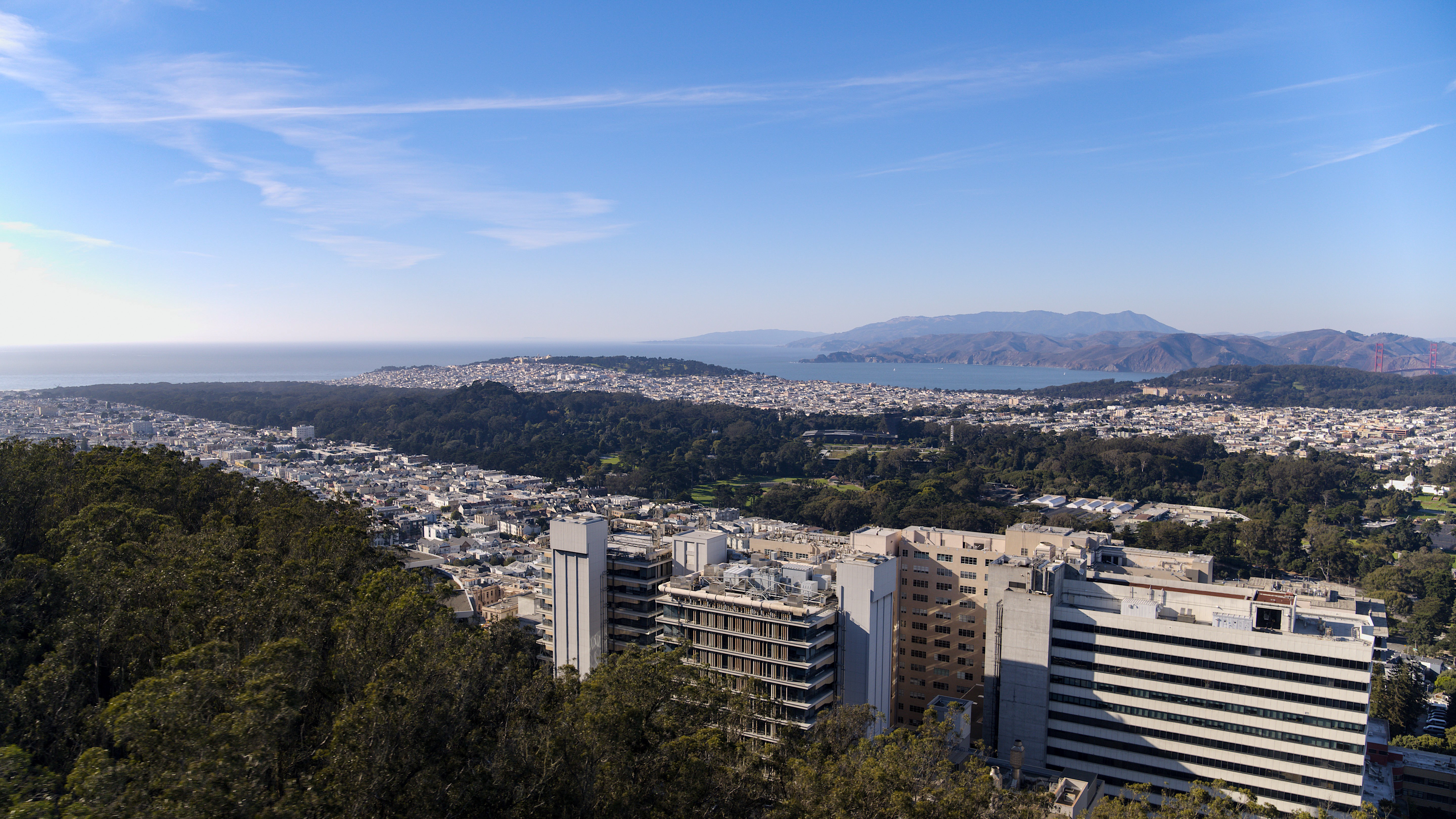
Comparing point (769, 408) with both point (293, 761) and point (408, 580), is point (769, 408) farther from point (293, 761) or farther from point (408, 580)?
point (293, 761)

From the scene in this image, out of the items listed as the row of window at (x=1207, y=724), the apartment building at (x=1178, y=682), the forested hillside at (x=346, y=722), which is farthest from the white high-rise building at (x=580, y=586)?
the row of window at (x=1207, y=724)

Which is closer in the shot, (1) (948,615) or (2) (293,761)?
(2) (293,761)

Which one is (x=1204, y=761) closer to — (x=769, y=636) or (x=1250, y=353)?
(x=769, y=636)

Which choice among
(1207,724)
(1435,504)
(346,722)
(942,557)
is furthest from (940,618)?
(1435,504)

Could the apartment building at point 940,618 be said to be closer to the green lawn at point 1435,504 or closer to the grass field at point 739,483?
the grass field at point 739,483

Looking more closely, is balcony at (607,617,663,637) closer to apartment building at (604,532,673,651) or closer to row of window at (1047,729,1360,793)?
apartment building at (604,532,673,651)

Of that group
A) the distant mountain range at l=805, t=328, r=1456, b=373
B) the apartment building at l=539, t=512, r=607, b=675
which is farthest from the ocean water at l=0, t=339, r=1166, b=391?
the apartment building at l=539, t=512, r=607, b=675

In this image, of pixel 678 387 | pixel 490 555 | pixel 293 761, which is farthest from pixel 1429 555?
pixel 678 387
